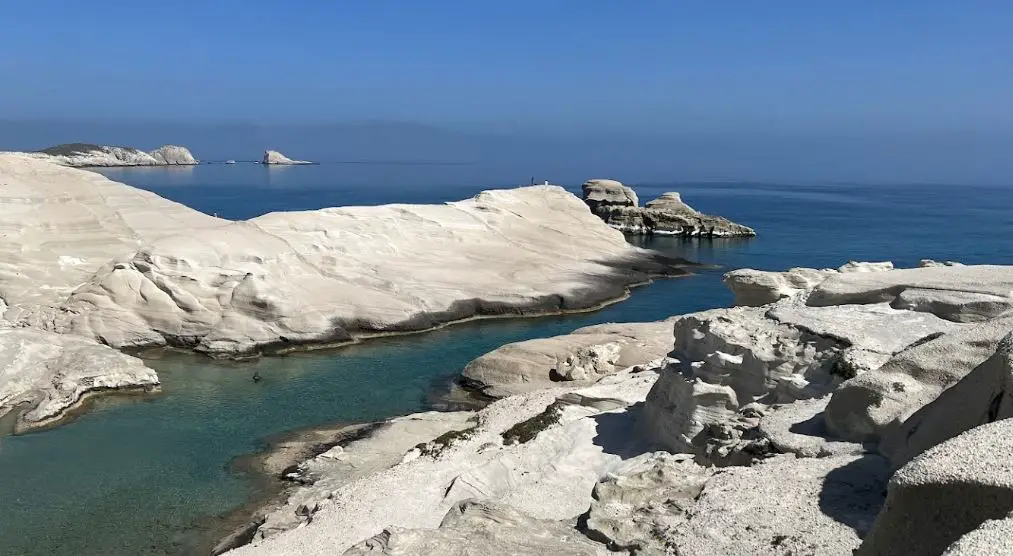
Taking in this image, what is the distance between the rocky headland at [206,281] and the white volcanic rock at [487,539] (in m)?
18.9

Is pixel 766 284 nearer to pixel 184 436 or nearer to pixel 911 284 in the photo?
pixel 911 284

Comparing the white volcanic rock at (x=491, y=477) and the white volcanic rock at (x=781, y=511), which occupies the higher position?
the white volcanic rock at (x=781, y=511)

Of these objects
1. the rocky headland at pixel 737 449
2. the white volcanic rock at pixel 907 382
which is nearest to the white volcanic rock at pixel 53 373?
the rocky headland at pixel 737 449

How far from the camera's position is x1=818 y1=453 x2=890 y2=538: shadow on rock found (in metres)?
8.70

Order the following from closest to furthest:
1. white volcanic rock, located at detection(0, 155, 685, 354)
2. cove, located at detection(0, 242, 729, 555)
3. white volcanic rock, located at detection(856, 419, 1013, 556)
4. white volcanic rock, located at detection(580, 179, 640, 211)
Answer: white volcanic rock, located at detection(856, 419, 1013, 556)
cove, located at detection(0, 242, 729, 555)
white volcanic rock, located at detection(0, 155, 685, 354)
white volcanic rock, located at detection(580, 179, 640, 211)

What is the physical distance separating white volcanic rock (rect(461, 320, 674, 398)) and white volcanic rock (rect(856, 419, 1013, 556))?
20.5m

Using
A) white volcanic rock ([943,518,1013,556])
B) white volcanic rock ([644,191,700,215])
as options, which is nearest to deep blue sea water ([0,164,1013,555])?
white volcanic rock ([943,518,1013,556])

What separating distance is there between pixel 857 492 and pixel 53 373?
25578 millimetres

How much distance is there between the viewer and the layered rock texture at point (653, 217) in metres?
77.7

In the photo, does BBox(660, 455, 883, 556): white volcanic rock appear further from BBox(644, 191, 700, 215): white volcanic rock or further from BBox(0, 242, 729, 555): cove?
BBox(644, 191, 700, 215): white volcanic rock

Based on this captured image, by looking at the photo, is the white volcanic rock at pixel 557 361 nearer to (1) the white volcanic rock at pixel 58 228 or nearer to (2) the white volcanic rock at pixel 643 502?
(2) the white volcanic rock at pixel 643 502

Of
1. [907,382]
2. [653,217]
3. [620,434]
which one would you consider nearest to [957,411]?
[907,382]

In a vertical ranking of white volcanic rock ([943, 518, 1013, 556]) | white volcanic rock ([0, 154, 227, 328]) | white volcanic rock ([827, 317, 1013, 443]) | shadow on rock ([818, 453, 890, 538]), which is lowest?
white volcanic rock ([0, 154, 227, 328])

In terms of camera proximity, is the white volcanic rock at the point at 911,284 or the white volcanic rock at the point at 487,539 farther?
the white volcanic rock at the point at 911,284
